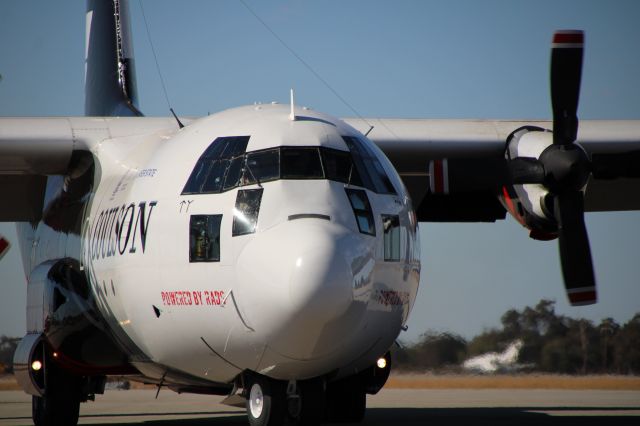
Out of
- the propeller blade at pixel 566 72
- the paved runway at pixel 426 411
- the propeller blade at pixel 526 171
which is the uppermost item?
the propeller blade at pixel 566 72

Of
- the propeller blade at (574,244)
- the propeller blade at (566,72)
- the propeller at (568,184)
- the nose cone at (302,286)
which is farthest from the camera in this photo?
the propeller blade at (566,72)

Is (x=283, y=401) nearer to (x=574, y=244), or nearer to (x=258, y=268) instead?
(x=258, y=268)

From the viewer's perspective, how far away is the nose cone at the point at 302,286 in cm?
841

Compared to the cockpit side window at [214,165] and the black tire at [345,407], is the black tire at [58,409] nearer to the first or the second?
the black tire at [345,407]

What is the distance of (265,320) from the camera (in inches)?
344

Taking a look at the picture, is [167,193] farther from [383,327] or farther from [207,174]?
[383,327]

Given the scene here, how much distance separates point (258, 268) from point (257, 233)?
1.28 feet

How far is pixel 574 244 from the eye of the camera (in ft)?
40.8

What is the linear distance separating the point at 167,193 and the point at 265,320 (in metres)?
2.11

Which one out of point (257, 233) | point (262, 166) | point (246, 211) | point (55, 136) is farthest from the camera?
point (55, 136)

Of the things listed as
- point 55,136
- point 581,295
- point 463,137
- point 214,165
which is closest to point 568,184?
point 581,295

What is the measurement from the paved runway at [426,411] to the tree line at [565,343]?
105cm

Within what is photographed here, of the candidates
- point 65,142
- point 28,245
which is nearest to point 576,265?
point 65,142

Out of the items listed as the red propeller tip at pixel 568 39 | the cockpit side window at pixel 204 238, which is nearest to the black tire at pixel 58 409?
the cockpit side window at pixel 204 238
